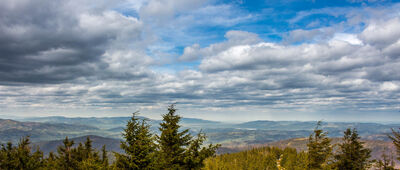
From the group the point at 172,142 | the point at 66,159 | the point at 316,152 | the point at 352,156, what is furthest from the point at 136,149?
the point at 66,159

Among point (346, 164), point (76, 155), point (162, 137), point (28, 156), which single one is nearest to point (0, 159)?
point (28, 156)

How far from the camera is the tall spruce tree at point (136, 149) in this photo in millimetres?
19766

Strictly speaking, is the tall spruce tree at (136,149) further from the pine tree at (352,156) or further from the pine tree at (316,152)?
the pine tree at (352,156)

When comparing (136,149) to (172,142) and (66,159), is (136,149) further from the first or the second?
(66,159)

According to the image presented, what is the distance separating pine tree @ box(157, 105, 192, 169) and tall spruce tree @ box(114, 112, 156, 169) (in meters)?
3.21

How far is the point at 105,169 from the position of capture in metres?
20.5

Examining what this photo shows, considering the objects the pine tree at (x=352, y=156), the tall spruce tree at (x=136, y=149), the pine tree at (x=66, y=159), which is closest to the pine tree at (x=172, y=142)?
the tall spruce tree at (x=136, y=149)

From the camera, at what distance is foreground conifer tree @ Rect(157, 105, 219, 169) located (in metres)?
23.9

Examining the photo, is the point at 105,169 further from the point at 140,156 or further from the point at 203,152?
the point at 203,152

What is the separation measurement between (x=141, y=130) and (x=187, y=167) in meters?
6.53

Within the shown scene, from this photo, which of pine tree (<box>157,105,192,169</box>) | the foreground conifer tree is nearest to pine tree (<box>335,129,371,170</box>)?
the foreground conifer tree

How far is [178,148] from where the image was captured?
24.4m

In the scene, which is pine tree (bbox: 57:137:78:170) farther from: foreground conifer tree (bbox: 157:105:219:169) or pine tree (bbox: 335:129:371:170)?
pine tree (bbox: 335:129:371:170)

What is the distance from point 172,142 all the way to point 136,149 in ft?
17.1
